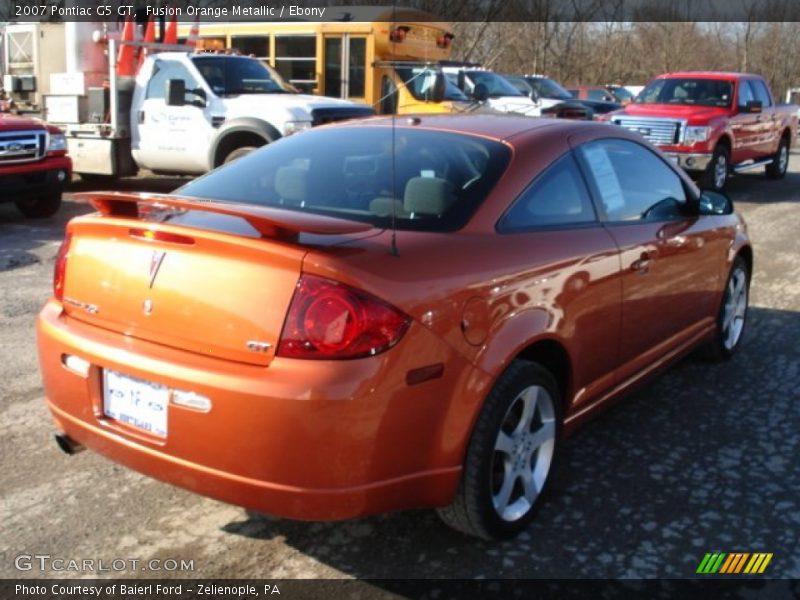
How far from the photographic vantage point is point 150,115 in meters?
12.1

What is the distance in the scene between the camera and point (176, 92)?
456 inches

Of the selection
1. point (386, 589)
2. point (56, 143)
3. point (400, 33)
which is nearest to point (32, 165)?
point (56, 143)

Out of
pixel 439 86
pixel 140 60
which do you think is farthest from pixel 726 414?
pixel 140 60

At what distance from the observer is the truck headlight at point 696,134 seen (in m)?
13.0

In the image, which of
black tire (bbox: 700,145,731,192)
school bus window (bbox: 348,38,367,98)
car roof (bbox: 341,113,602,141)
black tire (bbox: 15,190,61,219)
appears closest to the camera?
car roof (bbox: 341,113,602,141)

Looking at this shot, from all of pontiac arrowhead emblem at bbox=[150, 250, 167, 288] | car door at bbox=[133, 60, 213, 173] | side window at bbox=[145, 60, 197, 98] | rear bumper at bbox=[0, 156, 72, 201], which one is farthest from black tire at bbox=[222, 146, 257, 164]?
pontiac arrowhead emblem at bbox=[150, 250, 167, 288]

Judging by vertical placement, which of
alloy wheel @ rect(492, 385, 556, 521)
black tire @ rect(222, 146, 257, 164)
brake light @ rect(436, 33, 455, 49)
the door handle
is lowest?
alloy wheel @ rect(492, 385, 556, 521)

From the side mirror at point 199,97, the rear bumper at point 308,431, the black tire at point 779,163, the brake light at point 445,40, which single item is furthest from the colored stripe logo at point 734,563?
the black tire at point 779,163

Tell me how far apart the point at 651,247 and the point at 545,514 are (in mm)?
1439

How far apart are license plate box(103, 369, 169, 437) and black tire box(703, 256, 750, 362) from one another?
3.61m

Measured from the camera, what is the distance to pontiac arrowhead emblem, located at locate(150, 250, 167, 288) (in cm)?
287

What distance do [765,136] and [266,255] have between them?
1493cm

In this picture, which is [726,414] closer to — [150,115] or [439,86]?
[439,86]

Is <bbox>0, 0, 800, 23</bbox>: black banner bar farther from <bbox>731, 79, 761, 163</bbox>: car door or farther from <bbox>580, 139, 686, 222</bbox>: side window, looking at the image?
<bbox>580, 139, 686, 222</bbox>: side window
